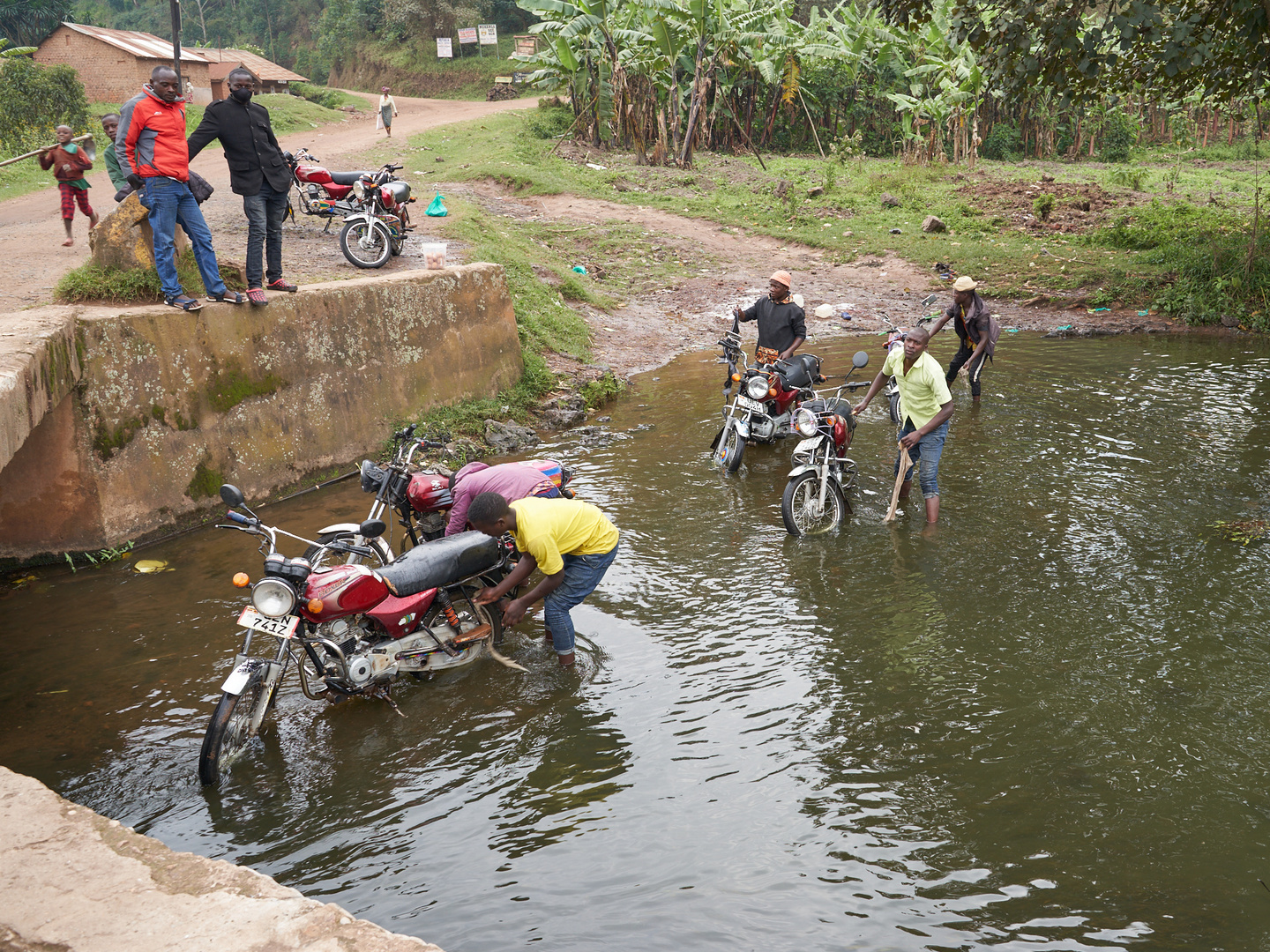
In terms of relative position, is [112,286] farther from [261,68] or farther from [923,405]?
[261,68]

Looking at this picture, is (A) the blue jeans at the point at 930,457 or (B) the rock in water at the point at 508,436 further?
(B) the rock in water at the point at 508,436

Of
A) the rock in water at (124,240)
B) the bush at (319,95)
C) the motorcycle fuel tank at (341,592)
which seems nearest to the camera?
the motorcycle fuel tank at (341,592)

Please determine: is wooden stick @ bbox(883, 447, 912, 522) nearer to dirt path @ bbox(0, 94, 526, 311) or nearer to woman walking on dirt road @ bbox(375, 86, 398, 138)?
dirt path @ bbox(0, 94, 526, 311)

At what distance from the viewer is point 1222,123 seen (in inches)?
1416

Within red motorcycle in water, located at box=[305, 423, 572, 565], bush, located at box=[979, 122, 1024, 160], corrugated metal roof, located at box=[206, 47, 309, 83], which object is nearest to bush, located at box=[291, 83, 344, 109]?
corrugated metal roof, located at box=[206, 47, 309, 83]

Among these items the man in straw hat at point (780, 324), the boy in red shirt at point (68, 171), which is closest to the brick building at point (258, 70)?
the boy in red shirt at point (68, 171)

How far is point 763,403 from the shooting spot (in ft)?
31.0

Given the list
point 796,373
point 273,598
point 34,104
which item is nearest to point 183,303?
point 273,598

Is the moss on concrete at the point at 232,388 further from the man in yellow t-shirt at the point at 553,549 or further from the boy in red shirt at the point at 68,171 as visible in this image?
the boy in red shirt at the point at 68,171

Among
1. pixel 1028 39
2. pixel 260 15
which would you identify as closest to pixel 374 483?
pixel 1028 39

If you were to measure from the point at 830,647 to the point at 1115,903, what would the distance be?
8.09ft

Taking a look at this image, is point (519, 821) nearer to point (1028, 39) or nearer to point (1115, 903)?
point (1115, 903)

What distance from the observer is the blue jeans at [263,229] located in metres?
9.12

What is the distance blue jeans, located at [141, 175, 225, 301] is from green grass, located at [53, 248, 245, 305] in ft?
0.77
